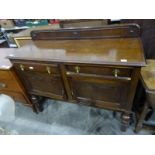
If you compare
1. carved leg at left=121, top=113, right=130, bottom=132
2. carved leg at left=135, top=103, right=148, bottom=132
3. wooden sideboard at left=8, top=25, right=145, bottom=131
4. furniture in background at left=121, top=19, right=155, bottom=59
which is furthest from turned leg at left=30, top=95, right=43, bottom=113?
furniture in background at left=121, top=19, right=155, bottom=59

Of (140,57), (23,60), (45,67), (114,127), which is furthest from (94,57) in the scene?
(114,127)

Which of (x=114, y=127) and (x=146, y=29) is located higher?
(x=146, y=29)

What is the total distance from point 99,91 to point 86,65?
0.28 meters

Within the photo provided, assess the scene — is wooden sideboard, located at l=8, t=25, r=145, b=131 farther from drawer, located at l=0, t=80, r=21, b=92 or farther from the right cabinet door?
drawer, located at l=0, t=80, r=21, b=92

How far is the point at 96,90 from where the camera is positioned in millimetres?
1129

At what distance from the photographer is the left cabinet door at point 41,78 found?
1.12 metres

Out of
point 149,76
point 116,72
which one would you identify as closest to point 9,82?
point 116,72

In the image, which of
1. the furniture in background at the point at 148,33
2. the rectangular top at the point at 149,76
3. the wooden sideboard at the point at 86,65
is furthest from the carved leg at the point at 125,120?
the furniture in background at the point at 148,33

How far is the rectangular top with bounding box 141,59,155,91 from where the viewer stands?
3.23ft

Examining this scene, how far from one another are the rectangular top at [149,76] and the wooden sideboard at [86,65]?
0.11 meters

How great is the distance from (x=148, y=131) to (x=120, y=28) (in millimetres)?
979

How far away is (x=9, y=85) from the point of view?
1.46 metres
